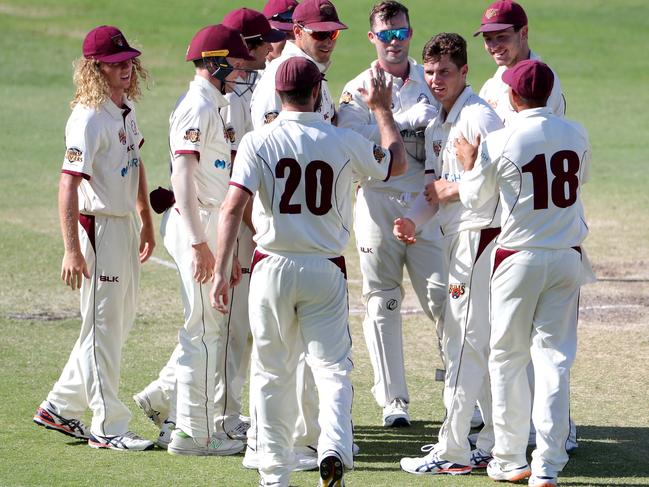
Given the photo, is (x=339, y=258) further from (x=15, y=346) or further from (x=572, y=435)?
(x=15, y=346)

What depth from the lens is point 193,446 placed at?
25.0 ft

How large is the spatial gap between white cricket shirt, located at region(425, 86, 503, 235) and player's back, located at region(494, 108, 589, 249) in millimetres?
304

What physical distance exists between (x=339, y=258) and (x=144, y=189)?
2.02 metres

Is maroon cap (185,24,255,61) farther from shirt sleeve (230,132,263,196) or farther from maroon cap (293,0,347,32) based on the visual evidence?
shirt sleeve (230,132,263,196)

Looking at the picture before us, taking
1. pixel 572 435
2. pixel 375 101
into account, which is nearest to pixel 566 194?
pixel 375 101

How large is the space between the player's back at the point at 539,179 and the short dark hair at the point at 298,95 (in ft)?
3.50

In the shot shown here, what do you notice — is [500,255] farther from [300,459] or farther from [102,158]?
[102,158]

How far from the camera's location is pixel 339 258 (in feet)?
22.2

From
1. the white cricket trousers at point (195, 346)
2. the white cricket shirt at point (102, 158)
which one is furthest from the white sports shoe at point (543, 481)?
the white cricket shirt at point (102, 158)

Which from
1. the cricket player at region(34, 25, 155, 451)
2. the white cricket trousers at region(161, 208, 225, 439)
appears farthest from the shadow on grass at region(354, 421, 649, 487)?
the cricket player at region(34, 25, 155, 451)

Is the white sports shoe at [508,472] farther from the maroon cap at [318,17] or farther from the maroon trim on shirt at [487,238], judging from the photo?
the maroon cap at [318,17]

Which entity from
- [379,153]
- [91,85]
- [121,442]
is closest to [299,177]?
[379,153]

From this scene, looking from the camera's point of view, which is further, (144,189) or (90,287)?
(144,189)

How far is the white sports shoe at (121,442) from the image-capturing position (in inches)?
302
